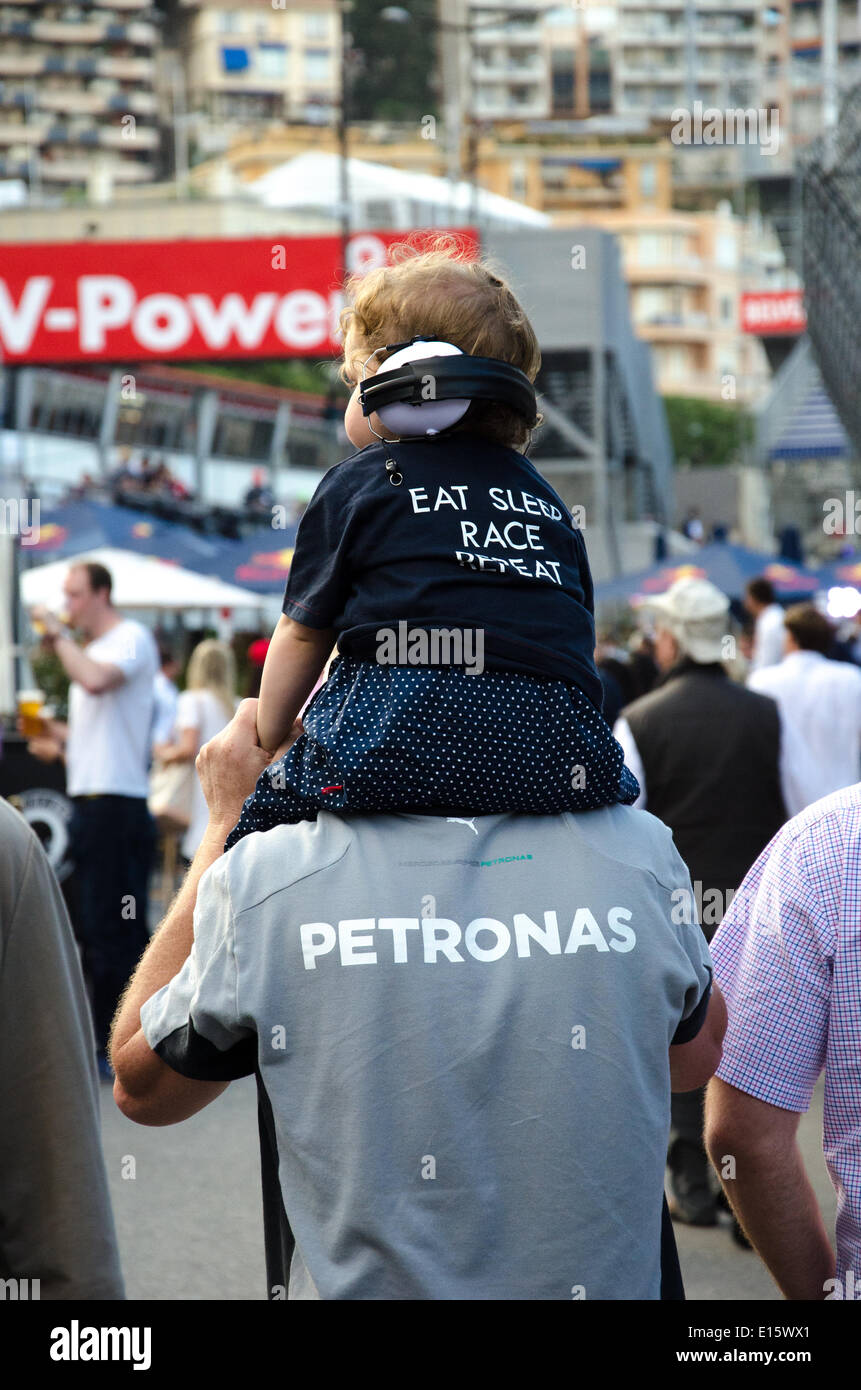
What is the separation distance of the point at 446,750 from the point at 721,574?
671 inches

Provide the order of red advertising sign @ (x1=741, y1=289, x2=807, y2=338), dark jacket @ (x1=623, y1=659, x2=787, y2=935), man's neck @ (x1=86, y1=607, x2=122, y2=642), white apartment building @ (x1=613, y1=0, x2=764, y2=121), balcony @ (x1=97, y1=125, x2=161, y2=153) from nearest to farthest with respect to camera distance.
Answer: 1. dark jacket @ (x1=623, y1=659, x2=787, y2=935)
2. man's neck @ (x1=86, y1=607, x2=122, y2=642)
3. red advertising sign @ (x1=741, y1=289, x2=807, y2=338)
4. balcony @ (x1=97, y1=125, x2=161, y2=153)
5. white apartment building @ (x1=613, y1=0, x2=764, y2=121)

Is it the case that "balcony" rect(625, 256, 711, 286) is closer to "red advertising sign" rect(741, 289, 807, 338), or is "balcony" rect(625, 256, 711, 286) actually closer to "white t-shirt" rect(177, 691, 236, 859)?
"red advertising sign" rect(741, 289, 807, 338)

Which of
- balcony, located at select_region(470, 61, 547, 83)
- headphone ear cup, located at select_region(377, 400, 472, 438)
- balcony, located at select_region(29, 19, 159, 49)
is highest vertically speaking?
balcony, located at select_region(29, 19, 159, 49)

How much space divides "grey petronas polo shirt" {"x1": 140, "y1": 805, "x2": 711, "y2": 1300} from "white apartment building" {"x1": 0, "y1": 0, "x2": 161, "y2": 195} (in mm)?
119207

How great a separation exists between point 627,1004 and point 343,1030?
287mm

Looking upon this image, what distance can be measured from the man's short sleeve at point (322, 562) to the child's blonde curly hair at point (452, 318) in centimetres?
16

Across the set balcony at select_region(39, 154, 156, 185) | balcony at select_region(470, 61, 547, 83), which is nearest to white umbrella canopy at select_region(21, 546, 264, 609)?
balcony at select_region(39, 154, 156, 185)

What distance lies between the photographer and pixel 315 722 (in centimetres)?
185

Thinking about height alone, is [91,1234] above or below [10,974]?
below

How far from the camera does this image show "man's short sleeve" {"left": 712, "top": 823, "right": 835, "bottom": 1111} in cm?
211

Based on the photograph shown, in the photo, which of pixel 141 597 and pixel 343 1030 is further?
pixel 141 597

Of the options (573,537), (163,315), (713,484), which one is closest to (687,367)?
(713,484)

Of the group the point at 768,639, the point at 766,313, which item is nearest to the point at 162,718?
the point at 768,639
